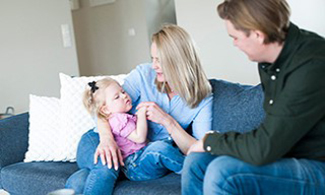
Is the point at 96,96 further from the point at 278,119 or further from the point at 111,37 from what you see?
the point at 111,37

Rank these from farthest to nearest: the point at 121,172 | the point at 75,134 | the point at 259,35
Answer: the point at 75,134, the point at 121,172, the point at 259,35

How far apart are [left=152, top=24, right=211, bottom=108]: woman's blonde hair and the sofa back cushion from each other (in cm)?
11

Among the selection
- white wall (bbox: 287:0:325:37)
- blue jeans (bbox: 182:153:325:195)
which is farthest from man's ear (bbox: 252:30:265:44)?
white wall (bbox: 287:0:325:37)

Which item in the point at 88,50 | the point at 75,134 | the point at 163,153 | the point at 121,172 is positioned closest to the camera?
the point at 163,153

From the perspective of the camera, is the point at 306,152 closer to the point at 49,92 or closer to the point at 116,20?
the point at 49,92

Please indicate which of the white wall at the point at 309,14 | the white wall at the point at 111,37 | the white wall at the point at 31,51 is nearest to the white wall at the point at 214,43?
the white wall at the point at 309,14

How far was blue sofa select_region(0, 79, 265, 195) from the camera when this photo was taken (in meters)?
1.86

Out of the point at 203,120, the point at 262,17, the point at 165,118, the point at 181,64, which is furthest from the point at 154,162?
the point at 262,17

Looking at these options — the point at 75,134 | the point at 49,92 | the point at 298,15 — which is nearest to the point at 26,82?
the point at 49,92

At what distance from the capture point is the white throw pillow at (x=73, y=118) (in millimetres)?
2342

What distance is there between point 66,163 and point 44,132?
0.24 metres

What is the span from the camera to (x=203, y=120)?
200 centimetres

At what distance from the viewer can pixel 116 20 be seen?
7.09m

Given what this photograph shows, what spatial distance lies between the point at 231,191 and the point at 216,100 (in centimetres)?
77
